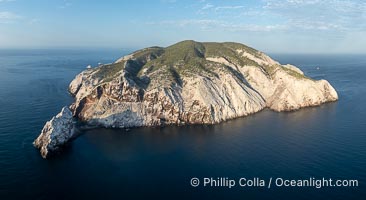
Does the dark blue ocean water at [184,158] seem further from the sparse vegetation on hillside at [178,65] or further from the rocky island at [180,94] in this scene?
the sparse vegetation on hillside at [178,65]

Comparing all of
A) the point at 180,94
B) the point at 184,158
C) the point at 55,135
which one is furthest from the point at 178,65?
the point at 55,135

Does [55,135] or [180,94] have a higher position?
[180,94]
